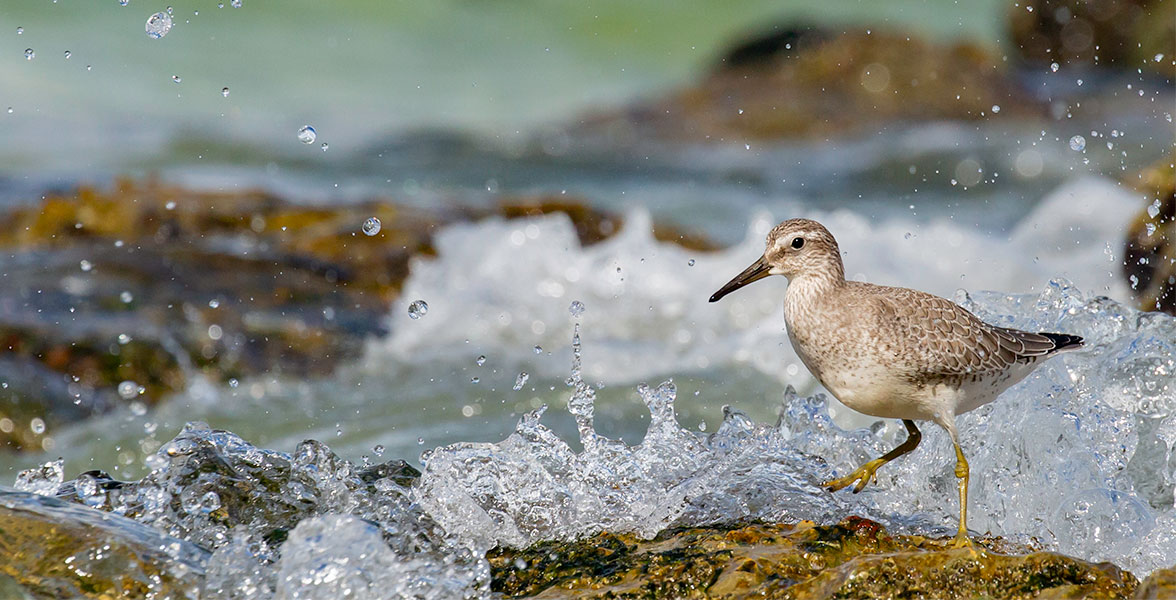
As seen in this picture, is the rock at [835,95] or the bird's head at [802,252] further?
the rock at [835,95]

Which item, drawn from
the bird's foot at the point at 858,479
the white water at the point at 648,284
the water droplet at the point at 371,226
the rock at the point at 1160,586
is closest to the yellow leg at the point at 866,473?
the bird's foot at the point at 858,479

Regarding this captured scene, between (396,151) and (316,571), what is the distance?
14.1 m

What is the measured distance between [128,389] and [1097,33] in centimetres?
1919

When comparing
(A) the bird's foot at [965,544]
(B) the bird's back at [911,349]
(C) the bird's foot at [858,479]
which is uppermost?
(B) the bird's back at [911,349]

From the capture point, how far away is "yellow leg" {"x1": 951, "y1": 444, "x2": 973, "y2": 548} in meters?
4.13

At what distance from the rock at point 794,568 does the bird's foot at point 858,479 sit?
18.7 inches

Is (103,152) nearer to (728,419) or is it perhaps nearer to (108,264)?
(108,264)

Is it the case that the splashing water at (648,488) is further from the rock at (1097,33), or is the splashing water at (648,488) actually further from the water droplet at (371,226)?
the rock at (1097,33)

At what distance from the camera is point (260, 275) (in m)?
9.47

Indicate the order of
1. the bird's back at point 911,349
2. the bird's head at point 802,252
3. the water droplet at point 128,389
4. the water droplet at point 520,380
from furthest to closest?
1. the water droplet at point 128,389
2. the water droplet at point 520,380
3. the bird's head at point 802,252
4. the bird's back at point 911,349

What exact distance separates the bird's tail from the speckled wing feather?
78mm

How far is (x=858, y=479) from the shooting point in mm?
4820

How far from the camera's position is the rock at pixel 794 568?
370cm

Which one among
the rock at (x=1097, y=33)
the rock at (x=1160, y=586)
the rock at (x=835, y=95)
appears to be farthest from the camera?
the rock at (x=1097, y=33)
